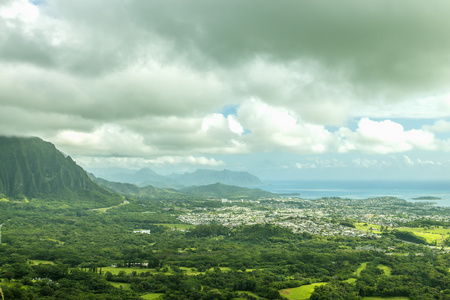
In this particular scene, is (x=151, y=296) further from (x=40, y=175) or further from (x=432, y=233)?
(x=40, y=175)

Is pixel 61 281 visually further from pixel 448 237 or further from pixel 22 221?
pixel 448 237

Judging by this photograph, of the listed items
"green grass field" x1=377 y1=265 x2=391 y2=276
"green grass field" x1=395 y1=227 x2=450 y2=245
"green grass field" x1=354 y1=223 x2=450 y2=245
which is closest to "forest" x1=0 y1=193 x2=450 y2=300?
"green grass field" x1=377 y1=265 x2=391 y2=276

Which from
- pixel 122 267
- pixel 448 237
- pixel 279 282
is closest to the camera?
pixel 279 282

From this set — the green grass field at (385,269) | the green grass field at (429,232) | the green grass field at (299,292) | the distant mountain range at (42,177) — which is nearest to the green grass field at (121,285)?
the green grass field at (299,292)

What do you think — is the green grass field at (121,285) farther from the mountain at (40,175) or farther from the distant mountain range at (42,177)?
the mountain at (40,175)

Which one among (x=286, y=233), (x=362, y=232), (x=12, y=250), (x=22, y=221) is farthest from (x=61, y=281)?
(x=362, y=232)
